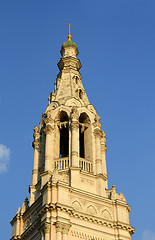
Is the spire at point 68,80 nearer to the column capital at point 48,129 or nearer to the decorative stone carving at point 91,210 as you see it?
the column capital at point 48,129

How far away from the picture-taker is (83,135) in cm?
4181

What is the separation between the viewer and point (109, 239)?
3456 cm

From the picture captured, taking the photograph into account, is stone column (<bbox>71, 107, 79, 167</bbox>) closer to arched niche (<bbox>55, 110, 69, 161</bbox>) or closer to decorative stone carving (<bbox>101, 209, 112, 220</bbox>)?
arched niche (<bbox>55, 110, 69, 161</bbox>)

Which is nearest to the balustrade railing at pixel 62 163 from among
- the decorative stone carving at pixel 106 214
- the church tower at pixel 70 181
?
the church tower at pixel 70 181

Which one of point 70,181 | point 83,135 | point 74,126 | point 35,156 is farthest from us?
point 83,135

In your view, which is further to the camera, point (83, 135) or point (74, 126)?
point (83, 135)

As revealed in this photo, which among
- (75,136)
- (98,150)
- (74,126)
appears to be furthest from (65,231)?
(74,126)

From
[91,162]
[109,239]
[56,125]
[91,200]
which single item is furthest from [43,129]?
[109,239]


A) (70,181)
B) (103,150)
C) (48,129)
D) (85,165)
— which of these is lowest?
(70,181)

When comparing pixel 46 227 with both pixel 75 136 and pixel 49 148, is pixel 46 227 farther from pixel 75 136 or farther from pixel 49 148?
pixel 75 136

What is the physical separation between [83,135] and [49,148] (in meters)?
4.24

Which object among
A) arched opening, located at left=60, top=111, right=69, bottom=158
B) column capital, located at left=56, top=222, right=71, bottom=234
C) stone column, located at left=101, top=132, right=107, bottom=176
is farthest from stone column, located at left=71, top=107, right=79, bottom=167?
column capital, located at left=56, top=222, right=71, bottom=234

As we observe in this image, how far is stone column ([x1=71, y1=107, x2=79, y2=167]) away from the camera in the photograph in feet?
123

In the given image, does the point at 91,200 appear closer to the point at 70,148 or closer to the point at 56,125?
the point at 70,148
